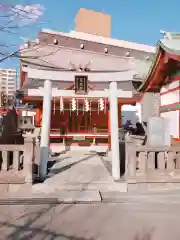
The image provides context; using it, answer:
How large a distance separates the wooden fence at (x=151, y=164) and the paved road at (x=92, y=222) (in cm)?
112

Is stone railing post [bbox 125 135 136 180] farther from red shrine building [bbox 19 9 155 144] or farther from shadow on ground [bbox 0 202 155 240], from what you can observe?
red shrine building [bbox 19 9 155 144]

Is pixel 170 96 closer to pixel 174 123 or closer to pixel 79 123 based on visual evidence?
pixel 174 123

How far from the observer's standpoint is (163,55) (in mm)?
9047

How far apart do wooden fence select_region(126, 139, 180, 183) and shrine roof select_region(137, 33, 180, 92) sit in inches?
117

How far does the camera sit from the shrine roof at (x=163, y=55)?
322 inches

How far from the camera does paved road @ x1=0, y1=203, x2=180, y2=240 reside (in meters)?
4.23

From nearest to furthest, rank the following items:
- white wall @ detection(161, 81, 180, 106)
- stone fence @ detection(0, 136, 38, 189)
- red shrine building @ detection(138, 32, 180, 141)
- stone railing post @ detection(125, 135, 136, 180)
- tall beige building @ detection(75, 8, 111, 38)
Answer: stone fence @ detection(0, 136, 38, 189), stone railing post @ detection(125, 135, 136, 180), red shrine building @ detection(138, 32, 180, 141), white wall @ detection(161, 81, 180, 106), tall beige building @ detection(75, 8, 111, 38)

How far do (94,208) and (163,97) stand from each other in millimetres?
6070

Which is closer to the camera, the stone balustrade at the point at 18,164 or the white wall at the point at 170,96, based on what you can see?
the stone balustrade at the point at 18,164

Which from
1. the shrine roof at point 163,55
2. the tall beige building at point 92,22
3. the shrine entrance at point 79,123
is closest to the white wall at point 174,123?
the shrine roof at point 163,55

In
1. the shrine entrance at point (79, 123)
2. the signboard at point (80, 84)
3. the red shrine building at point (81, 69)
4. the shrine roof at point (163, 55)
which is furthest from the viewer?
the shrine entrance at point (79, 123)

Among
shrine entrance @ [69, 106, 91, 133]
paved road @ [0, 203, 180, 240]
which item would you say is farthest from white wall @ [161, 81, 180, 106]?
shrine entrance @ [69, 106, 91, 133]

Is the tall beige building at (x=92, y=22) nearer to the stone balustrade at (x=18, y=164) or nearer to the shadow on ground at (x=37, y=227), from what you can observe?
the stone balustrade at (x=18, y=164)

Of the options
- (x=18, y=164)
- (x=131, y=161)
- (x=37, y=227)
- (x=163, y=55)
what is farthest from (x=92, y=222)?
(x=163, y=55)
